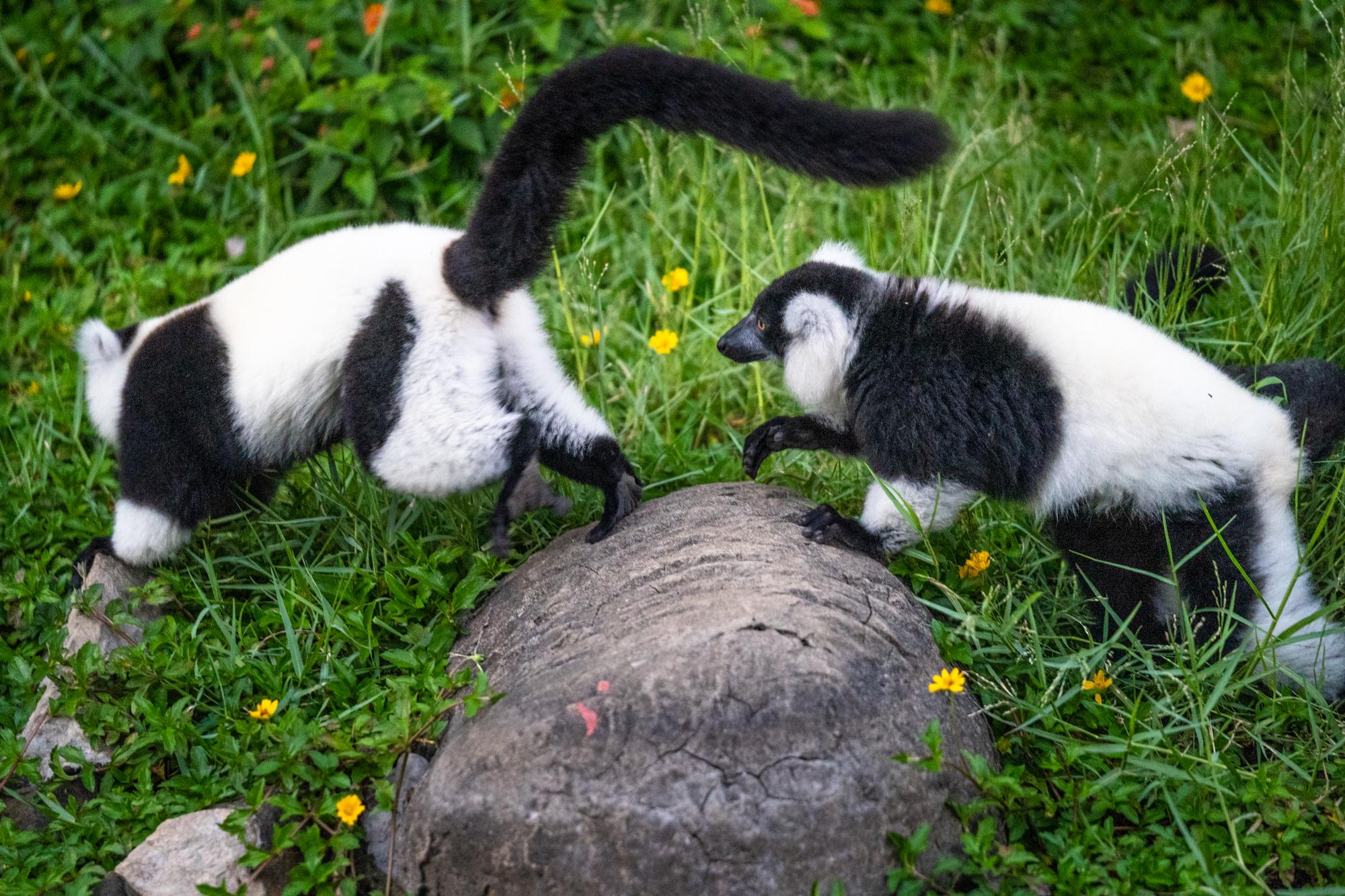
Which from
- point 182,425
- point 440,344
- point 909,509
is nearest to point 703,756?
point 909,509

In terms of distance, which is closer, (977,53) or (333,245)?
(333,245)

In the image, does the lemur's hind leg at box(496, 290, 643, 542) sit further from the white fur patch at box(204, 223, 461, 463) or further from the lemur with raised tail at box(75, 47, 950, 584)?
the white fur patch at box(204, 223, 461, 463)

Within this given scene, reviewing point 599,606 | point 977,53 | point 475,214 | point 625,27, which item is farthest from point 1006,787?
point 977,53

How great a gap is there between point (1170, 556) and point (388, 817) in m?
2.17

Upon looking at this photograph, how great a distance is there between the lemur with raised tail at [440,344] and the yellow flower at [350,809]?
88cm

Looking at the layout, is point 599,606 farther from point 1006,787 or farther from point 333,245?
point 333,245

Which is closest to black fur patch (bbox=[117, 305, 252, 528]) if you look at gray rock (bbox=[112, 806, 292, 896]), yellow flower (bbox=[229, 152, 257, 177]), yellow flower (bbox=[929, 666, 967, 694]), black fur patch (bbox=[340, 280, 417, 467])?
black fur patch (bbox=[340, 280, 417, 467])

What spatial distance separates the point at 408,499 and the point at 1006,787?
222cm

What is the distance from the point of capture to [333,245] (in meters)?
3.61

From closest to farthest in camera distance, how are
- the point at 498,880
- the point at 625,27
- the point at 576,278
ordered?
the point at 498,880 < the point at 576,278 < the point at 625,27

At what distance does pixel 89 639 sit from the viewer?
3684 millimetres

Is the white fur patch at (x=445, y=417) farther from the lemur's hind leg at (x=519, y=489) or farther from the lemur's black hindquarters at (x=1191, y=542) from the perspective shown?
the lemur's black hindquarters at (x=1191, y=542)

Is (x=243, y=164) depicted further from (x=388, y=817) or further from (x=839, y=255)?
(x=388, y=817)

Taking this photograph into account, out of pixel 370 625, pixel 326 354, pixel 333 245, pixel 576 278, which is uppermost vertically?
pixel 333 245
